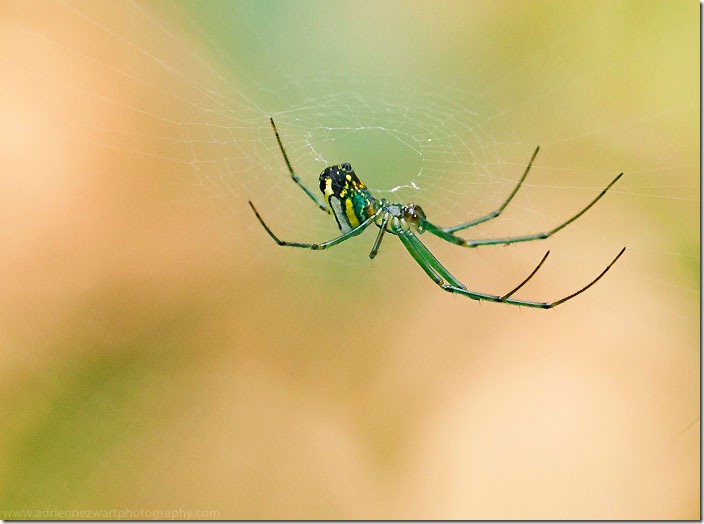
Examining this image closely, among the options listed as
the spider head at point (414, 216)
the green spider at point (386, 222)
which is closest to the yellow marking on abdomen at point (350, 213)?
the green spider at point (386, 222)

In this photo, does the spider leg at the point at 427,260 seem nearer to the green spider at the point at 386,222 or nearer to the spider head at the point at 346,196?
the green spider at the point at 386,222

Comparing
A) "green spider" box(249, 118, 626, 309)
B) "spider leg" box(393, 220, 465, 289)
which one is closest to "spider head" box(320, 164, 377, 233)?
"green spider" box(249, 118, 626, 309)

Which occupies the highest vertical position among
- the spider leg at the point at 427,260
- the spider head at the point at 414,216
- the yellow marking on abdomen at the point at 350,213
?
the yellow marking on abdomen at the point at 350,213

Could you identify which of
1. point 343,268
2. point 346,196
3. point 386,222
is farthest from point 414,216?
point 343,268

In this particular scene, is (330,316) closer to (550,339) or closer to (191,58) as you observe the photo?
(550,339)

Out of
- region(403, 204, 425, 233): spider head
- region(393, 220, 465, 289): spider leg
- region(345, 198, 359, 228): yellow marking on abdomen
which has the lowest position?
region(393, 220, 465, 289): spider leg

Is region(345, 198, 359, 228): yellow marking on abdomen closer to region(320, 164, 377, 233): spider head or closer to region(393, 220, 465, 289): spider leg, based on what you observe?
region(320, 164, 377, 233): spider head

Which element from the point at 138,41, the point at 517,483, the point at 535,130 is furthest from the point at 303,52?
the point at 517,483

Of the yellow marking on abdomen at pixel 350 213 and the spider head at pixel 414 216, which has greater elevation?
the yellow marking on abdomen at pixel 350 213
